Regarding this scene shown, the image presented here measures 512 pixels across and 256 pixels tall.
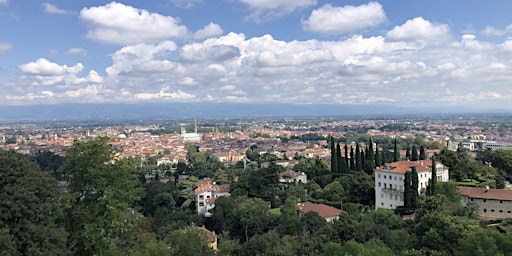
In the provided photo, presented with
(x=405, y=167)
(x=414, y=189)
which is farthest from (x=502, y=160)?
(x=414, y=189)

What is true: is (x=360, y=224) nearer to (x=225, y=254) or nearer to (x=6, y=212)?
(x=225, y=254)

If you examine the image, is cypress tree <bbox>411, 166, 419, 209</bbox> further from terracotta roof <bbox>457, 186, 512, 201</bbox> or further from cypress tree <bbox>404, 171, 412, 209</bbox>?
terracotta roof <bbox>457, 186, 512, 201</bbox>

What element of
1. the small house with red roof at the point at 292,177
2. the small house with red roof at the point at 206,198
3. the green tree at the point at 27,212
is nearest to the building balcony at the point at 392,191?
the small house with red roof at the point at 292,177

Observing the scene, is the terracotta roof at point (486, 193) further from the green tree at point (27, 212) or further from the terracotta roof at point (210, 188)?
the green tree at point (27, 212)

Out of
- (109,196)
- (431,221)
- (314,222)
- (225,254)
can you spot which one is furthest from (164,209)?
(109,196)

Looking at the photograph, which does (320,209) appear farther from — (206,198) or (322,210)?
(206,198)

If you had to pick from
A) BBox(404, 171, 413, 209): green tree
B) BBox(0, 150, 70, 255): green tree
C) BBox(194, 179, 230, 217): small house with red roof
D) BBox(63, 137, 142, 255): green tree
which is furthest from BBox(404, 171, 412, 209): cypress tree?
BBox(0, 150, 70, 255): green tree
